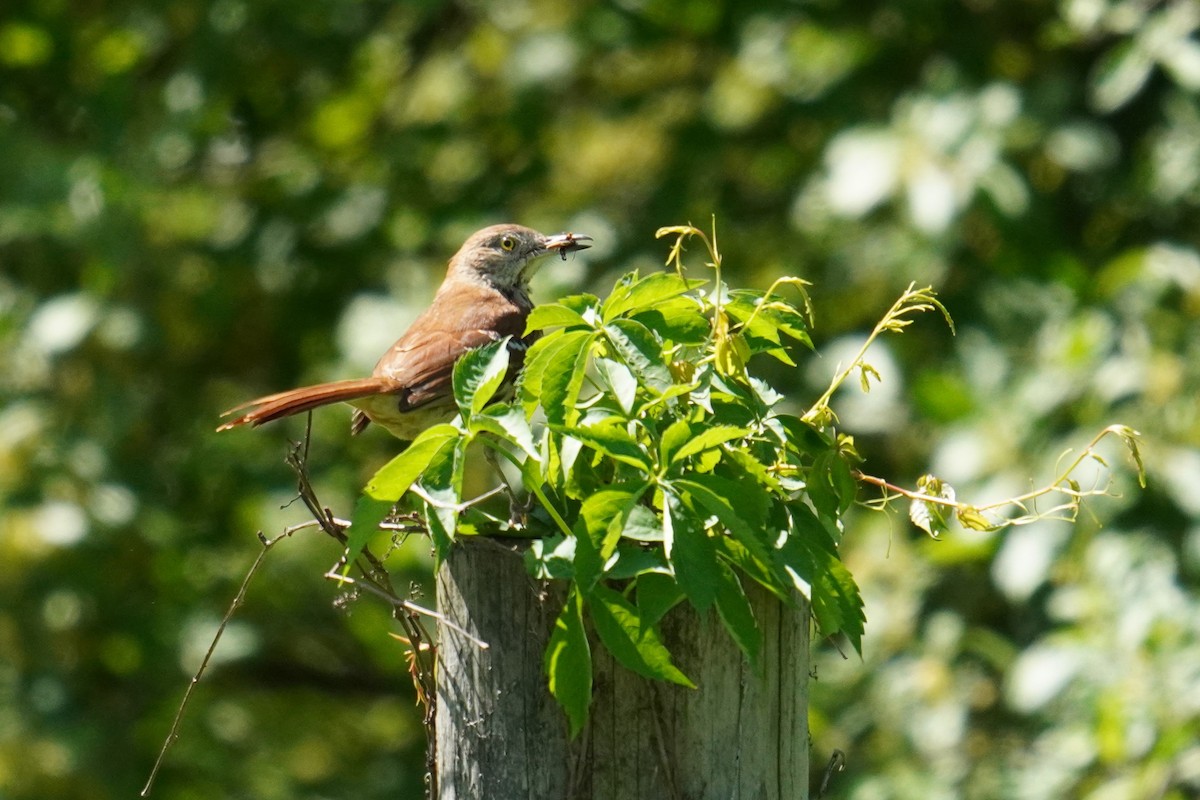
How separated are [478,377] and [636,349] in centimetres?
22

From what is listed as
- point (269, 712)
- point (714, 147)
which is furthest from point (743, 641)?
point (269, 712)

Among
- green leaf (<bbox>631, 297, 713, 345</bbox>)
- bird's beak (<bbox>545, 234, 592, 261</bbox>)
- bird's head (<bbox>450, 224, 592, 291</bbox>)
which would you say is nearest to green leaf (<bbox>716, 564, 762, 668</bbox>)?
green leaf (<bbox>631, 297, 713, 345</bbox>)

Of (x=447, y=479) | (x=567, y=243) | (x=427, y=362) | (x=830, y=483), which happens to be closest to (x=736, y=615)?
(x=830, y=483)

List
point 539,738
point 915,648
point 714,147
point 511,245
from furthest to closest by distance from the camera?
1. point 714,147
2. point 915,648
3. point 511,245
4. point 539,738

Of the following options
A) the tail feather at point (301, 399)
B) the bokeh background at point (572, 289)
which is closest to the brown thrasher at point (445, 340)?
the tail feather at point (301, 399)

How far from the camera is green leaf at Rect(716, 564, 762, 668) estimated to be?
2.02 metres

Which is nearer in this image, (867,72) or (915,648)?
(915,648)

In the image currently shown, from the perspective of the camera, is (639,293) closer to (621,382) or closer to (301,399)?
(621,382)

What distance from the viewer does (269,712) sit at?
721 cm

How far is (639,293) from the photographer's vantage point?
213 cm

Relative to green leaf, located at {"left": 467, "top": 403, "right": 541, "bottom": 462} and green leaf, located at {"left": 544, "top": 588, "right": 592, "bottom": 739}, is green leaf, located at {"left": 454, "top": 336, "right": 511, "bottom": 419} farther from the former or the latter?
green leaf, located at {"left": 544, "top": 588, "right": 592, "bottom": 739}

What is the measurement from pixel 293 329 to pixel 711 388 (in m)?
4.77

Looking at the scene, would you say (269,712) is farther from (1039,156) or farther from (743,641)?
(743,641)

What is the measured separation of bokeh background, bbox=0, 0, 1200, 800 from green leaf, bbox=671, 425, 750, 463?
107 inches
